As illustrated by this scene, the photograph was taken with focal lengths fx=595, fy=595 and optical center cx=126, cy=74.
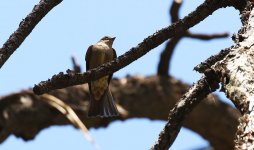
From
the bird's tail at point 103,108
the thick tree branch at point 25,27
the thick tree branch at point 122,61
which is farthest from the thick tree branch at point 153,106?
the thick tree branch at point 122,61

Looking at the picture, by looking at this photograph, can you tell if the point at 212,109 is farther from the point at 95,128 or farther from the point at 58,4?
the point at 58,4

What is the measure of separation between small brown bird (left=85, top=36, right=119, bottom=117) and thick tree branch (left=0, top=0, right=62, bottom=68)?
5.87ft

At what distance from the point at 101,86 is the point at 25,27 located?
2.52m

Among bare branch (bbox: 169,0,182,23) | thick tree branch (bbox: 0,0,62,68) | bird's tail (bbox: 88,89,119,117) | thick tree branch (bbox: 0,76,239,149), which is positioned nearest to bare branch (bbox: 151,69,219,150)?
thick tree branch (bbox: 0,0,62,68)

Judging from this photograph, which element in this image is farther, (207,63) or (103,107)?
(103,107)

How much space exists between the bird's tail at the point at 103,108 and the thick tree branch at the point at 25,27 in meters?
1.74

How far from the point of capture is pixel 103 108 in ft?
13.4

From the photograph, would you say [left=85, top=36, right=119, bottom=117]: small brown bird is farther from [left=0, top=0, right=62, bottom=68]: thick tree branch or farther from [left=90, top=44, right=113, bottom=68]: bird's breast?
[left=0, top=0, right=62, bottom=68]: thick tree branch

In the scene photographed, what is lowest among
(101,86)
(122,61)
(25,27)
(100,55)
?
(122,61)

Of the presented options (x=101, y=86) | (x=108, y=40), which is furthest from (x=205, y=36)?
(x=101, y=86)

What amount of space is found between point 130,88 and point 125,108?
203 millimetres

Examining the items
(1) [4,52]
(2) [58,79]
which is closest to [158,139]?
(2) [58,79]

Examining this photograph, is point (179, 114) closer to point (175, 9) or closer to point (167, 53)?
point (175, 9)

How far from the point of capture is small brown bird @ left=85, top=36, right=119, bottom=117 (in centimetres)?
404
